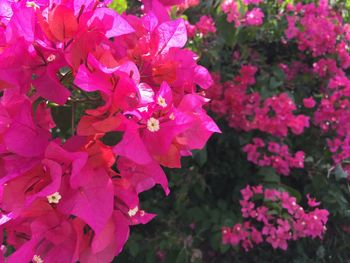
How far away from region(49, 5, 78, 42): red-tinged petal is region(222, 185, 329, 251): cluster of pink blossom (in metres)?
1.15

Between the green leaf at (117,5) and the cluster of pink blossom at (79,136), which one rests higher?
the cluster of pink blossom at (79,136)

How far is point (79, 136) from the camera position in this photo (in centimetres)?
55

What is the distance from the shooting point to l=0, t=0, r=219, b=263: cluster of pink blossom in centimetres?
50

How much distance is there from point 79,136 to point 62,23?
5.0 inches

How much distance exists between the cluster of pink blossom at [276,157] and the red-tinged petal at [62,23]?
4.05 feet

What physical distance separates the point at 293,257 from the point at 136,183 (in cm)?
153

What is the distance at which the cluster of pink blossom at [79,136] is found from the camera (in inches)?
19.9

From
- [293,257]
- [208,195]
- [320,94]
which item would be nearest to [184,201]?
[208,195]

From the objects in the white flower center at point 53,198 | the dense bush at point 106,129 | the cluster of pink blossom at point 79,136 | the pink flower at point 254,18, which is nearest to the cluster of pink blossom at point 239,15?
the pink flower at point 254,18

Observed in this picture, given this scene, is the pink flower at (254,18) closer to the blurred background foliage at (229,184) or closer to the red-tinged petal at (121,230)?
the blurred background foliage at (229,184)

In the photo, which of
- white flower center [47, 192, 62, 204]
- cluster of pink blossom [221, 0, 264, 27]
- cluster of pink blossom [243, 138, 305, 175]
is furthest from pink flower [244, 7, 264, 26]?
white flower center [47, 192, 62, 204]

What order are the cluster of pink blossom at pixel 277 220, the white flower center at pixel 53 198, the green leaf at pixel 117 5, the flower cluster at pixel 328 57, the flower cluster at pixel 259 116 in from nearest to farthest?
the white flower center at pixel 53 198 < the green leaf at pixel 117 5 < the cluster of pink blossom at pixel 277 220 < the flower cluster at pixel 259 116 < the flower cluster at pixel 328 57

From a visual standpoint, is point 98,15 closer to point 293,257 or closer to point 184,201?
point 184,201

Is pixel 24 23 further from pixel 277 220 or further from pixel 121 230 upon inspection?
pixel 277 220
